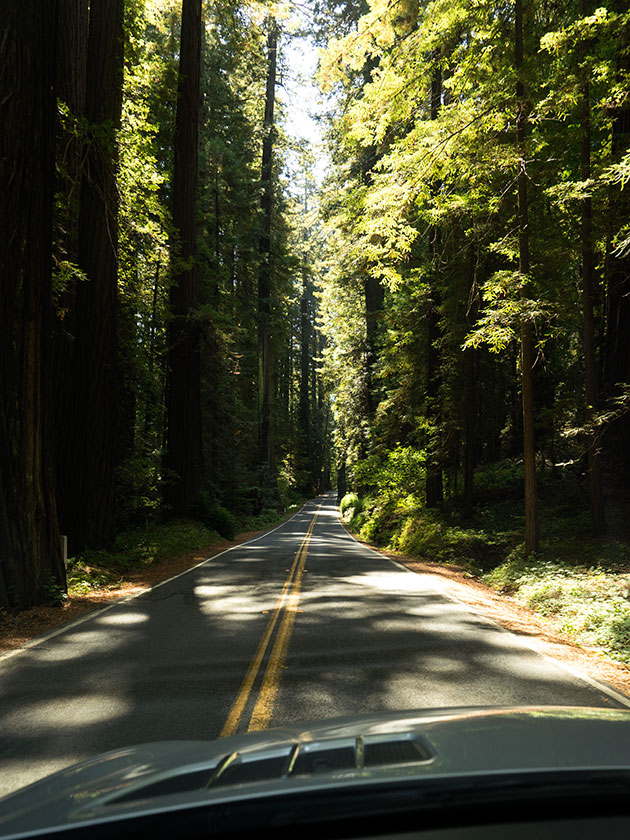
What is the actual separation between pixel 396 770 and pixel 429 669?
4.65 metres

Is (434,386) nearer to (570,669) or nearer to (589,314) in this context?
(589,314)

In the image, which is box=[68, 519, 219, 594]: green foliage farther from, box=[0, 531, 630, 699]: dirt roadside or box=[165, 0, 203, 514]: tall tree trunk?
box=[165, 0, 203, 514]: tall tree trunk

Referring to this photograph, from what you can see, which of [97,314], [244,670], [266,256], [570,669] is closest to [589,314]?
[570,669]

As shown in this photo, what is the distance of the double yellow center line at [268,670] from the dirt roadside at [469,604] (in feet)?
9.87

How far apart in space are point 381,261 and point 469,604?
10.1m

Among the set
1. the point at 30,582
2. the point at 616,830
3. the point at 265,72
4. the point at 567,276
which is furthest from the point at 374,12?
the point at 265,72

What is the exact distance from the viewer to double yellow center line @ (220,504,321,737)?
4.59 metres

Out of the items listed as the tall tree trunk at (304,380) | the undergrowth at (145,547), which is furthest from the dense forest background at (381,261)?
the tall tree trunk at (304,380)

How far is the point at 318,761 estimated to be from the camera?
1.77 meters

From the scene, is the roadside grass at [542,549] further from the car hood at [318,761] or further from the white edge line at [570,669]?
the car hood at [318,761]

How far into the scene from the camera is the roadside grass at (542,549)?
8.48 metres

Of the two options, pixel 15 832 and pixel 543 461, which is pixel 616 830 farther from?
pixel 543 461

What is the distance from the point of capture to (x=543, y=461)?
19297 mm

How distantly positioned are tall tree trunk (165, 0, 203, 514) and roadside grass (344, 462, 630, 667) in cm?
818
